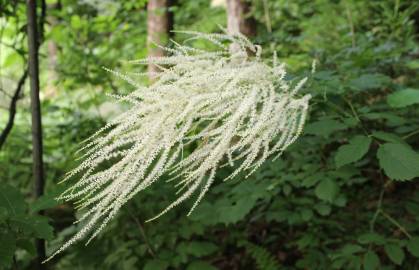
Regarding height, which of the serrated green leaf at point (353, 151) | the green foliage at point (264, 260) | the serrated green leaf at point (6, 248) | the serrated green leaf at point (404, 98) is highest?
the serrated green leaf at point (404, 98)

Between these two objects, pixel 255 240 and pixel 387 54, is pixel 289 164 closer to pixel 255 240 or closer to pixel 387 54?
pixel 255 240

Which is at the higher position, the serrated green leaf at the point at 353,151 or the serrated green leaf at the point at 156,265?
the serrated green leaf at the point at 353,151

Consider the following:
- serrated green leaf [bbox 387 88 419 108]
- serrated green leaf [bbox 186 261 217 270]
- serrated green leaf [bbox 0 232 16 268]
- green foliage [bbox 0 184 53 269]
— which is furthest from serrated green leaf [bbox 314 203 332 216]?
serrated green leaf [bbox 0 232 16 268]

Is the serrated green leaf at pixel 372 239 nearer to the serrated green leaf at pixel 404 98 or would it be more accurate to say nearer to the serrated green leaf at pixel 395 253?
the serrated green leaf at pixel 395 253

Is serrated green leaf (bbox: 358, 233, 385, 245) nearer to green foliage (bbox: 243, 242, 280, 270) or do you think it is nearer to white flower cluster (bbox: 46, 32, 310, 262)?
green foliage (bbox: 243, 242, 280, 270)

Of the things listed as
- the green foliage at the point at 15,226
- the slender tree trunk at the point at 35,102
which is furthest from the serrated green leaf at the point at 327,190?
the slender tree trunk at the point at 35,102

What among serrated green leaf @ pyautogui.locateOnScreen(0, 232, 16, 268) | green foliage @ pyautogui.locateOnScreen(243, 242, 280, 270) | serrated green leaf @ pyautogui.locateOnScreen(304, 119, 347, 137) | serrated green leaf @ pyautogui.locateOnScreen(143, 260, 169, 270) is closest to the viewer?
serrated green leaf @ pyautogui.locateOnScreen(0, 232, 16, 268)
